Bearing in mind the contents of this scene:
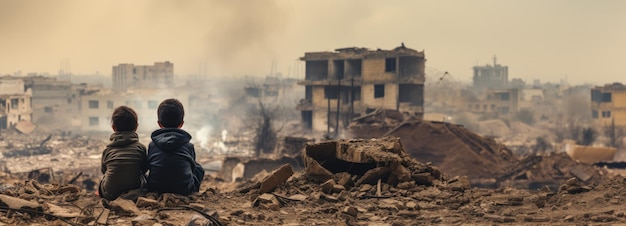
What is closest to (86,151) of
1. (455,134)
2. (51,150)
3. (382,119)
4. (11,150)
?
(51,150)

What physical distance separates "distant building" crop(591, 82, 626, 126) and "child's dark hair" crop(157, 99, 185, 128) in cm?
6258

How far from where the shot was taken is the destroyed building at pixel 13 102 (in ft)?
196

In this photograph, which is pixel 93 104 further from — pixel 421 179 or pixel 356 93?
pixel 421 179

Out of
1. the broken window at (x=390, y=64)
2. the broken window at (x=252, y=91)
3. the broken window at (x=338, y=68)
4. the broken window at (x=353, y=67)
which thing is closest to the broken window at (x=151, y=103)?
the broken window at (x=252, y=91)

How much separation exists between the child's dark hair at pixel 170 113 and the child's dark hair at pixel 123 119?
273 mm

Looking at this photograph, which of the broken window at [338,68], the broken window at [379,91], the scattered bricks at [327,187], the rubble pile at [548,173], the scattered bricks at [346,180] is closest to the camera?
the scattered bricks at [327,187]

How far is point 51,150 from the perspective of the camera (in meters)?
47.4

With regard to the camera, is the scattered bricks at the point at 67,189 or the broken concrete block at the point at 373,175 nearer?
the scattered bricks at the point at 67,189

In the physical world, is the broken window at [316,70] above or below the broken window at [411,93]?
above

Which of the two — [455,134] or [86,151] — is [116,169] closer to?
[455,134]

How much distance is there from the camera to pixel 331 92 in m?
49.6

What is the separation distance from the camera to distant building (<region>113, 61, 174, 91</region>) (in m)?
89.3

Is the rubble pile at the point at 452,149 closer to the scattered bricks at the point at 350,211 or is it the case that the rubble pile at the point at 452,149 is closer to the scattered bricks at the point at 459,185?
the scattered bricks at the point at 459,185

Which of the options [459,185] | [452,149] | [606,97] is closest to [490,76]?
[606,97]
